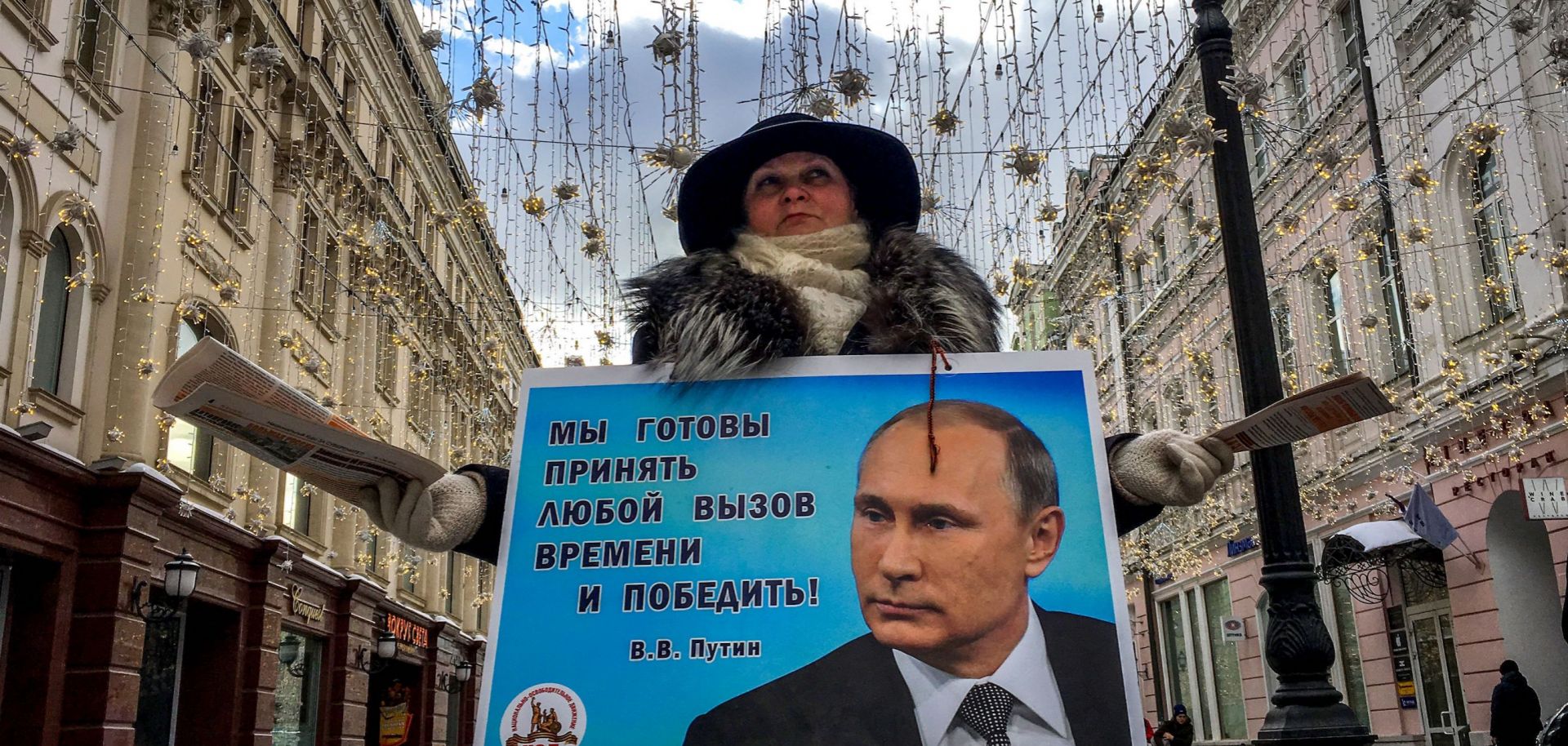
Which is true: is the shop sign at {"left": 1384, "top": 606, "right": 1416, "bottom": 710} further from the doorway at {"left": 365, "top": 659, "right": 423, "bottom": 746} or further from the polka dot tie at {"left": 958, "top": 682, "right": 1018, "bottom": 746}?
the doorway at {"left": 365, "top": 659, "right": 423, "bottom": 746}

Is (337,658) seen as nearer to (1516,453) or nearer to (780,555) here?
(1516,453)

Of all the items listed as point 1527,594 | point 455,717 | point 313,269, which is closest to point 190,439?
point 313,269

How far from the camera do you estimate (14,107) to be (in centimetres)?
1009

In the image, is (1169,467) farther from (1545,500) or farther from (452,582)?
(452,582)

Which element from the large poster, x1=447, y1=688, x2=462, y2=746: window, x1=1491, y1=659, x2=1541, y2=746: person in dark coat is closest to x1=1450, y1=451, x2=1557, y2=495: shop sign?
x1=1491, y1=659, x2=1541, y2=746: person in dark coat

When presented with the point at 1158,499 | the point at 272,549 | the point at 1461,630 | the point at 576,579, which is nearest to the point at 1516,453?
the point at 1461,630

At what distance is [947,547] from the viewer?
2496 millimetres

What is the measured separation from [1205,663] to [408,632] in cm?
1567

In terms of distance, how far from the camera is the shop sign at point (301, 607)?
1589 cm

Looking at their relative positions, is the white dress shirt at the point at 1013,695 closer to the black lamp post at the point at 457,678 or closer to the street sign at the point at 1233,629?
the street sign at the point at 1233,629

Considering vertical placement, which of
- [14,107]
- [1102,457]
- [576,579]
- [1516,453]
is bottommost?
[576,579]

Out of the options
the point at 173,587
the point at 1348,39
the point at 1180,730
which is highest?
the point at 1348,39

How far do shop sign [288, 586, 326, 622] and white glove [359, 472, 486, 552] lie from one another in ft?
47.7

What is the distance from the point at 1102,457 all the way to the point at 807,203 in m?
1.05
